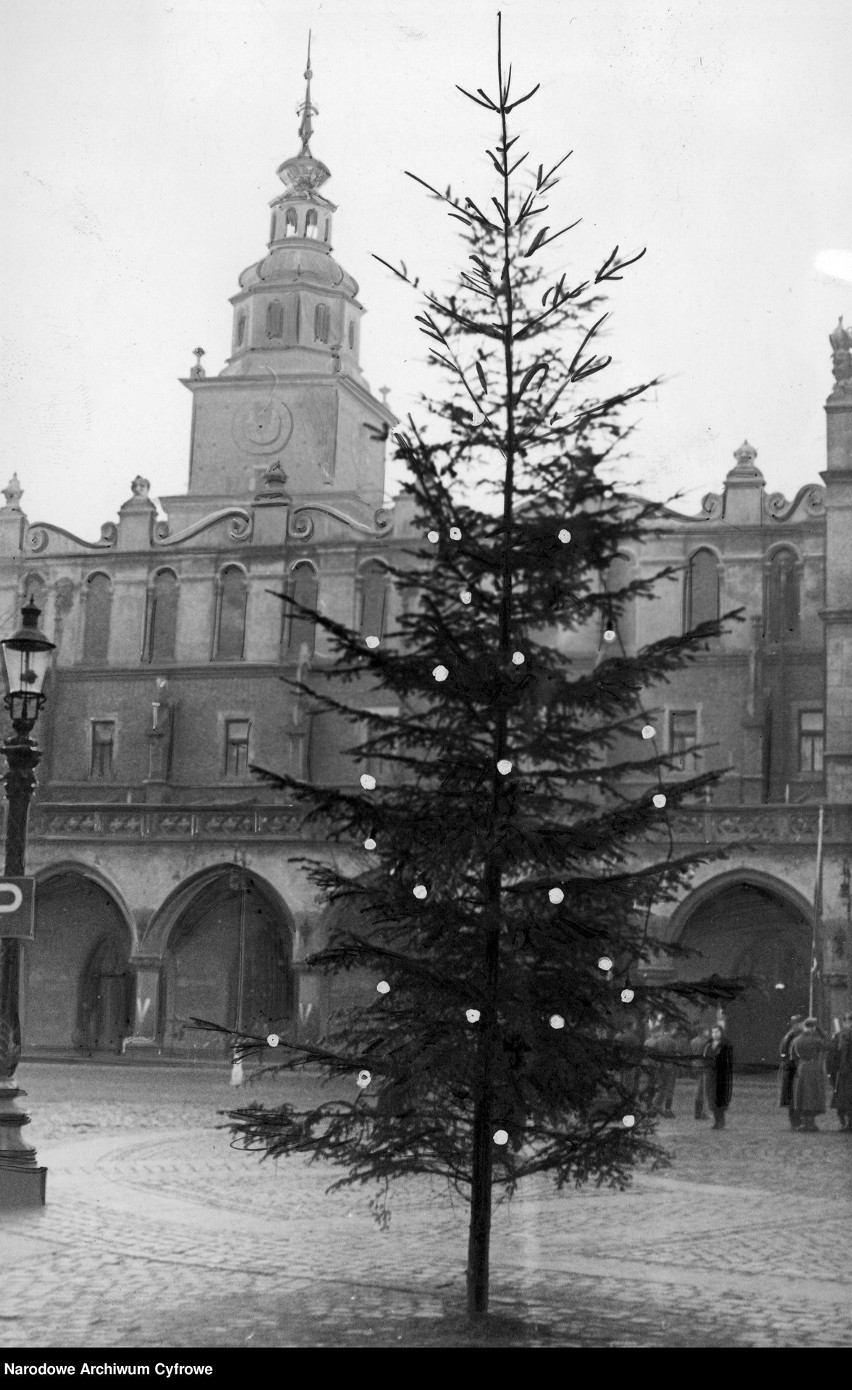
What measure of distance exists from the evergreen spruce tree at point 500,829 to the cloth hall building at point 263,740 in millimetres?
24512

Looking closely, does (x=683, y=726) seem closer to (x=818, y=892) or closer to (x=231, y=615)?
(x=818, y=892)

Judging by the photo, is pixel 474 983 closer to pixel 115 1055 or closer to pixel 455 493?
pixel 455 493

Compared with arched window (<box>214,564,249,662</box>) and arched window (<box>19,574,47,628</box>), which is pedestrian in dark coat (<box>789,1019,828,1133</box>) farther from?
arched window (<box>19,574,47,628</box>)

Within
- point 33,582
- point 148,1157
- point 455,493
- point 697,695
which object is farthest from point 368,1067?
point 33,582

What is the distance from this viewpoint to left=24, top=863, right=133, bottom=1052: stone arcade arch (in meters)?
41.9

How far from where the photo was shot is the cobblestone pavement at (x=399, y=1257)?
9.23 meters

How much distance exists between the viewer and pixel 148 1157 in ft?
59.7

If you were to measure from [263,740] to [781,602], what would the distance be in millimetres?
12571

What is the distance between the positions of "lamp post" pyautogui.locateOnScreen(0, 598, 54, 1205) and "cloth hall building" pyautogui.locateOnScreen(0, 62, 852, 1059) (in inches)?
832

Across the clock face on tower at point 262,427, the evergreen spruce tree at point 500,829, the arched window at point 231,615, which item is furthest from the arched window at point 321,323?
the evergreen spruce tree at point 500,829

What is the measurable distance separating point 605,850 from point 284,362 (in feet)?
149

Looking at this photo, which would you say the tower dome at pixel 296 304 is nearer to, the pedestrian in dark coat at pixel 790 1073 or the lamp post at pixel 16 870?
the pedestrian in dark coat at pixel 790 1073

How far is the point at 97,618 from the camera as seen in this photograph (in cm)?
4409

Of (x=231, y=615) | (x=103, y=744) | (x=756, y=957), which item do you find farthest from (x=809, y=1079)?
(x=103, y=744)
